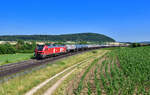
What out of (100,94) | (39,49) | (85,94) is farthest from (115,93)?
(39,49)

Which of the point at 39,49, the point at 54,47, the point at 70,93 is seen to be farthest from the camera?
the point at 54,47

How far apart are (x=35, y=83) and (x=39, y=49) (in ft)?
76.2

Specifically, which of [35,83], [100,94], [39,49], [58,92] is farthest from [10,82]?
[39,49]

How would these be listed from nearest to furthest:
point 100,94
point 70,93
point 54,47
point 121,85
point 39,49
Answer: point 100,94 < point 70,93 < point 121,85 < point 39,49 < point 54,47

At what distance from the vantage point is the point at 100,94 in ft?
49.6

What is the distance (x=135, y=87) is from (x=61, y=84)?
8172 millimetres

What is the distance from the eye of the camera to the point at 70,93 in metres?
16.7

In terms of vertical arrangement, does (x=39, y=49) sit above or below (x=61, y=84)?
above

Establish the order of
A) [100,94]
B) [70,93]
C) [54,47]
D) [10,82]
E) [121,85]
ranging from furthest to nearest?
[54,47], [10,82], [121,85], [70,93], [100,94]

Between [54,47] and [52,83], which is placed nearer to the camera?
[52,83]

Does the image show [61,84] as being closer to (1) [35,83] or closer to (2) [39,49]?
(1) [35,83]

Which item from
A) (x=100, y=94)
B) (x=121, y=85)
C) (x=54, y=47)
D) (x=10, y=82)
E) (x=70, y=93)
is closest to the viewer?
(x=100, y=94)

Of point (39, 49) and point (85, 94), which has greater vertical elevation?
point (39, 49)

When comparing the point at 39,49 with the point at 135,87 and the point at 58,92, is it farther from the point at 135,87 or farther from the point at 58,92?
the point at 135,87
